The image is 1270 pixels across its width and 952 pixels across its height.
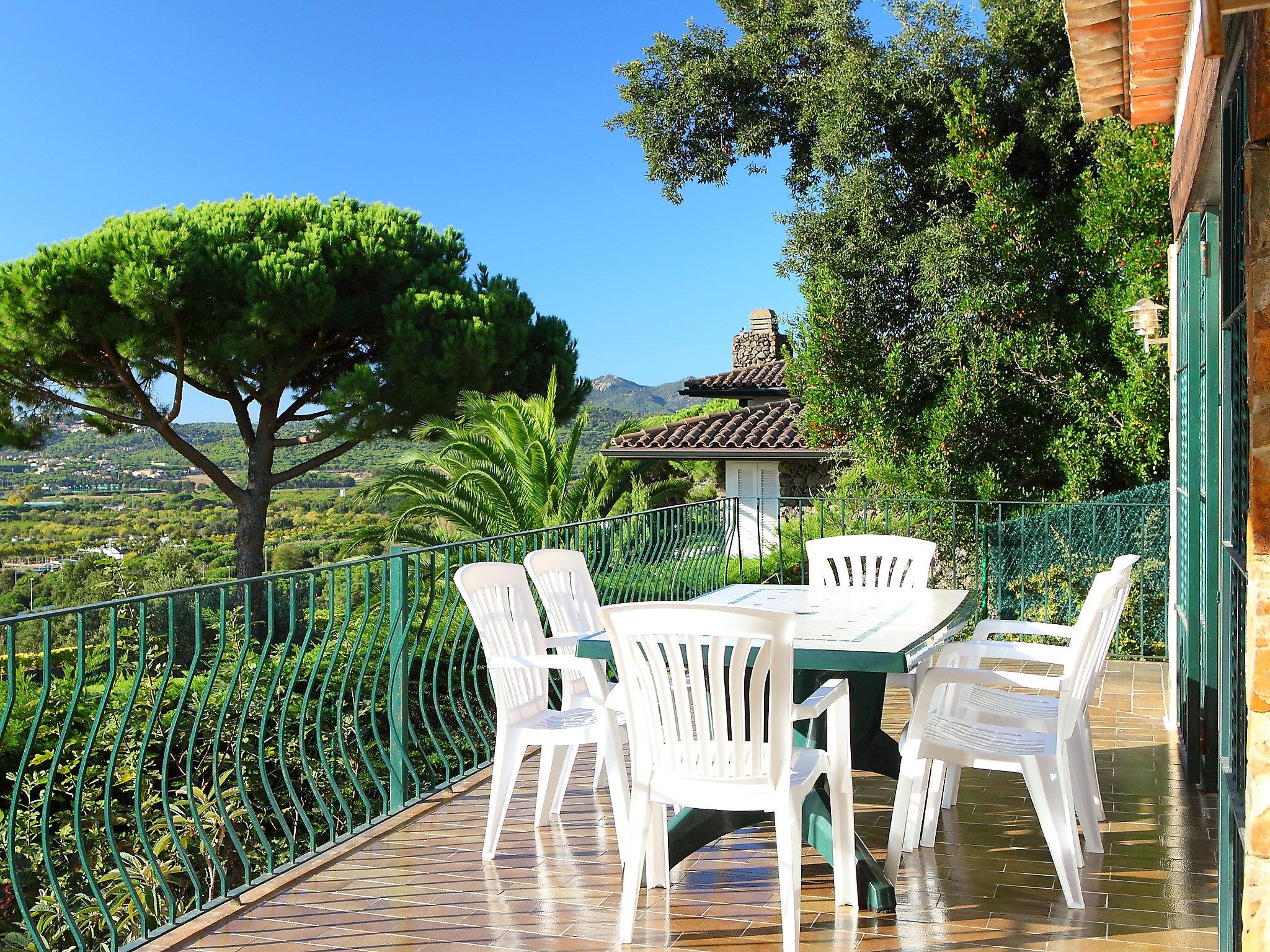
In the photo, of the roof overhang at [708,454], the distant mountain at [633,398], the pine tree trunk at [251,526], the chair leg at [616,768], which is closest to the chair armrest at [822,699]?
the chair leg at [616,768]

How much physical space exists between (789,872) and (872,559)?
296 cm

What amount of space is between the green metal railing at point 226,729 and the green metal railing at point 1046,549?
2.63 metres

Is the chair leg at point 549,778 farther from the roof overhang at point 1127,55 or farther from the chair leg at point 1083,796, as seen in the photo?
the roof overhang at point 1127,55

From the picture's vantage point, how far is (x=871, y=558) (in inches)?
233

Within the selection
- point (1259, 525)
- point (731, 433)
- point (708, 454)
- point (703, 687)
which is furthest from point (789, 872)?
point (731, 433)

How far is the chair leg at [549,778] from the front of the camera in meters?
4.41

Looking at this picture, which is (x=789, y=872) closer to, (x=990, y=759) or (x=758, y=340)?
(x=990, y=759)

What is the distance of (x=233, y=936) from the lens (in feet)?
11.4

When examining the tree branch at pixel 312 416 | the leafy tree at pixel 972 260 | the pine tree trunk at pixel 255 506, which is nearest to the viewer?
the leafy tree at pixel 972 260

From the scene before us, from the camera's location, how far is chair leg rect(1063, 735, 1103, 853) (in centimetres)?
404

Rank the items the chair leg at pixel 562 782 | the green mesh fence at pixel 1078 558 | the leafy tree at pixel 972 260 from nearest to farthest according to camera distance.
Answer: the chair leg at pixel 562 782 < the green mesh fence at pixel 1078 558 < the leafy tree at pixel 972 260

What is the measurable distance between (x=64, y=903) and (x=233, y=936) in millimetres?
571

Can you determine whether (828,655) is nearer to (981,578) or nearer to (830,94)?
(981,578)

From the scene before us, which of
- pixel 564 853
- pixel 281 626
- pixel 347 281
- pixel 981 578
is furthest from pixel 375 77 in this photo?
pixel 564 853
